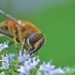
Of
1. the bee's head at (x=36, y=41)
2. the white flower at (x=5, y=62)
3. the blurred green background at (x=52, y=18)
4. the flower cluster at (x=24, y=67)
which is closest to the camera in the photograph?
the flower cluster at (x=24, y=67)

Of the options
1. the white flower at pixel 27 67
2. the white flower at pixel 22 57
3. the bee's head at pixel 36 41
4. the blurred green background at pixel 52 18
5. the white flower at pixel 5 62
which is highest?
the blurred green background at pixel 52 18

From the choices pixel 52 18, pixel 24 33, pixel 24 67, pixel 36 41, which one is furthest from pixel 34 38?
pixel 52 18

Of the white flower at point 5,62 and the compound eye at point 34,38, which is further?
the compound eye at point 34,38

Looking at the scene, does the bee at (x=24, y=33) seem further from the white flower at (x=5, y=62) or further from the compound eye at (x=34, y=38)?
the white flower at (x=5, y=62)

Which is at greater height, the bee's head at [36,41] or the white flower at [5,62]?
the bee's head at [36,41]

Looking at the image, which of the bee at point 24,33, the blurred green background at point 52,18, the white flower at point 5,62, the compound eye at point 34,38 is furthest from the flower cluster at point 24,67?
the blurred green background at point 52,18

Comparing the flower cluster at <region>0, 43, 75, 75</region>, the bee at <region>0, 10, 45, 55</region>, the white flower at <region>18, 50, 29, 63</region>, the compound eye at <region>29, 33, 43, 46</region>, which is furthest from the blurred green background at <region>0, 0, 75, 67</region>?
the flower cluster at <region>0, 43, 75, 75</region>

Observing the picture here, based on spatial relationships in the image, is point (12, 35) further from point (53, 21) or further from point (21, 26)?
point (53, 21)
